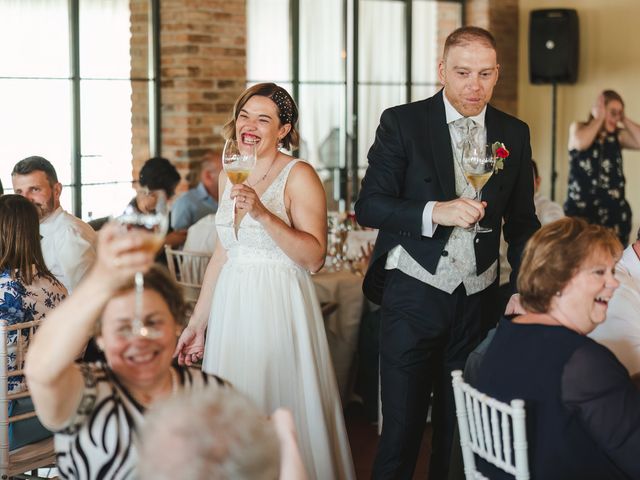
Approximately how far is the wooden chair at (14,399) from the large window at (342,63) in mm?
4706

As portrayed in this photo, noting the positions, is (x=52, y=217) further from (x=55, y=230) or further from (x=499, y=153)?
(x=499, y=153)

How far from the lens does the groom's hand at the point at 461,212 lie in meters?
2.89

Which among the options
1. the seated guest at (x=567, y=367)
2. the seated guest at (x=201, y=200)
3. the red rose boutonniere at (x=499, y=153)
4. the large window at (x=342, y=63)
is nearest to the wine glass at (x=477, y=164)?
the red rose boutonniere at (x=499, y=153)

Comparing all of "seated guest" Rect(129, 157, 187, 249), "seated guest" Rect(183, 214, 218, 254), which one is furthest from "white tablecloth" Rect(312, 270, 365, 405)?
"seated guest" Rect(129, 157, 187, 249)

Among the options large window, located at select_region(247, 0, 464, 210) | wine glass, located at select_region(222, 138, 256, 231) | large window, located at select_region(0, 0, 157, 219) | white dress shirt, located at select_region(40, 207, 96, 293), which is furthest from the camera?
large window, located at select_region(247, 0, 464, 210)

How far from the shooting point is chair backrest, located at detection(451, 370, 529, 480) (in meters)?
2.25

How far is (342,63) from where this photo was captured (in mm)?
8547

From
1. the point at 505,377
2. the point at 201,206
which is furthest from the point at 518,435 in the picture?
the point at 201,206

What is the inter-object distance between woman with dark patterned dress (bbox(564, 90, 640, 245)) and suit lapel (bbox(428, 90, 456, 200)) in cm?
444

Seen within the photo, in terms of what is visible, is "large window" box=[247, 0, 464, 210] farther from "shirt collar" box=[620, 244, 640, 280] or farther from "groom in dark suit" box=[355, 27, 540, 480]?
"shirt collar" box=[620, 244, 640, 280]

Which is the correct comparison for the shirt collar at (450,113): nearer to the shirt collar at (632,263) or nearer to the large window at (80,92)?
the shirt collar at (632,263)

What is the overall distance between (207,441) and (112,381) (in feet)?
1.83

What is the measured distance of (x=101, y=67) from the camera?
268 inches

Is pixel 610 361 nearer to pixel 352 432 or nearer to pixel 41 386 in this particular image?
pixel 41 386
